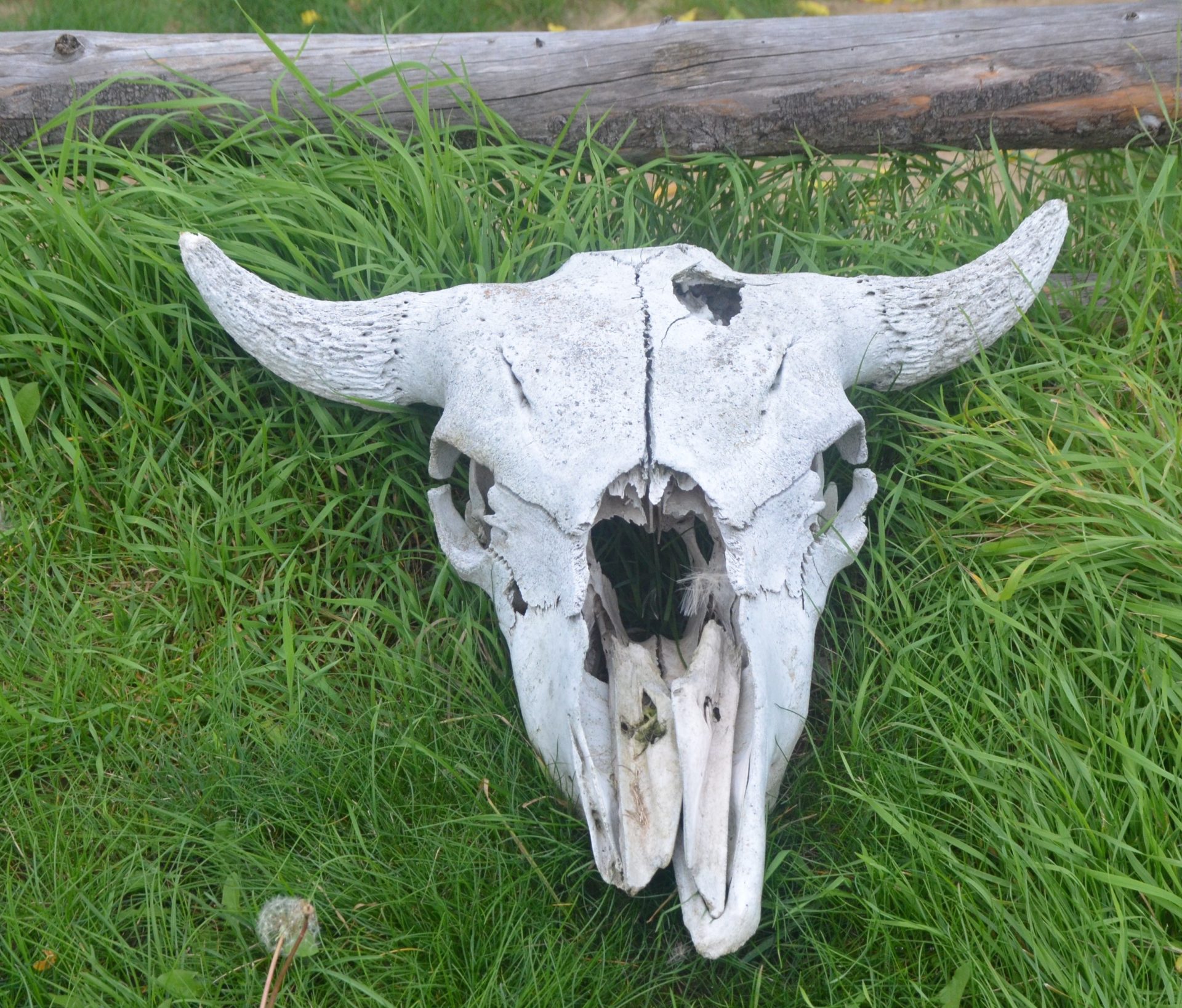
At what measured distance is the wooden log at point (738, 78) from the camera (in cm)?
330

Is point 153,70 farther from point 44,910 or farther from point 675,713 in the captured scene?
point 675,713

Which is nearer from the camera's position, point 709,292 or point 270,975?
point 270,975

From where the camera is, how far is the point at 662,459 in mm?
2127

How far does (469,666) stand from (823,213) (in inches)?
68.5

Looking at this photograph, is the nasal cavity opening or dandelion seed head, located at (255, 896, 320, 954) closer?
dandelion seed head, located at (255, 896, 320, 954)

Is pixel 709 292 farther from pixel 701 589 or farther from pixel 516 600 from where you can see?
pixel 516 600

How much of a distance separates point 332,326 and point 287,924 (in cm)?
132

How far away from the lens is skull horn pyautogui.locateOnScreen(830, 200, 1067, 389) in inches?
102

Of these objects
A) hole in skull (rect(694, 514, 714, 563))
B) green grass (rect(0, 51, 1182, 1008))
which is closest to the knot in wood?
green grass (rect(0, 51, 1182, 1008))

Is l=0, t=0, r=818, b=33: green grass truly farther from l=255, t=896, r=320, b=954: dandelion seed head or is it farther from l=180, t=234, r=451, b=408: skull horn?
l=255, t=896, r=320, b=954: dandelion seed head

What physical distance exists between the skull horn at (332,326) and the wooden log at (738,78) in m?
0.99

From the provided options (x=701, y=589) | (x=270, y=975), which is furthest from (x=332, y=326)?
(x=270, y=975)

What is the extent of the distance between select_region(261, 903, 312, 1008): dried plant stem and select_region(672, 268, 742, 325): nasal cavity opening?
5.00ft

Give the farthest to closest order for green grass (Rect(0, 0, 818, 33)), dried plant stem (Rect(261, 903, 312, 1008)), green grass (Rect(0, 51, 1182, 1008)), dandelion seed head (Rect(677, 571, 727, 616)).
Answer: green grass (Rect(0, 0, 818, 33)), dandelion seed head (Rect(677, 571, 727, 616)), green grass (Rect(0, 51, 1182, 1008)), dried plant stem (Rect(261, 903, 312, 1008))
